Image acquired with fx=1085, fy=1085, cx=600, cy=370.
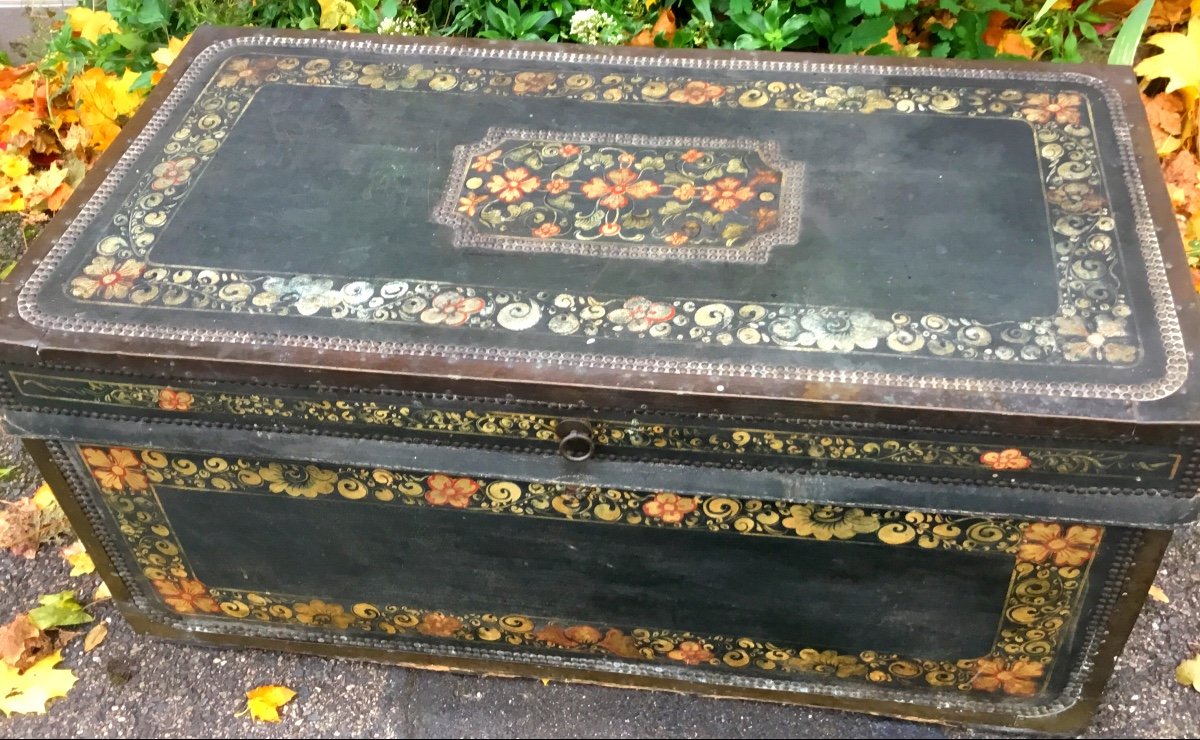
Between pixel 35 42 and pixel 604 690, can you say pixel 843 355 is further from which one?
pixel 35 42

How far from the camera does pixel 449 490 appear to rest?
64.9 inches

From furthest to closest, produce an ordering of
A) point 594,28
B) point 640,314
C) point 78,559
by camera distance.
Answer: point 594,28, point 78,559, point 640,314

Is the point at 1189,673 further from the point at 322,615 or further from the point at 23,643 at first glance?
the point at 23,643

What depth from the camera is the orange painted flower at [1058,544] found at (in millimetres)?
1521

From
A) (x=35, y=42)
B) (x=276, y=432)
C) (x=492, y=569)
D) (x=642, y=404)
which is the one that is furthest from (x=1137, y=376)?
(x=35, y=42)

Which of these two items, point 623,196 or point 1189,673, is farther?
point 1189,673

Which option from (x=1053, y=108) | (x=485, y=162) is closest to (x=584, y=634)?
(x=485, y=162)

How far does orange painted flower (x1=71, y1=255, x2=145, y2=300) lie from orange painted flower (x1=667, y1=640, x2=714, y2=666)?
1.05 metres

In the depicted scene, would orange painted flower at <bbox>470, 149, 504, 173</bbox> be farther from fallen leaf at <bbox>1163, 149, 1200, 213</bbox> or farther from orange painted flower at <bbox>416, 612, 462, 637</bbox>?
fallen leaf at <bbox>1163, 149, 1200, 213</bbox>

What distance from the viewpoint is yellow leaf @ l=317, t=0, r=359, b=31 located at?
263 cm

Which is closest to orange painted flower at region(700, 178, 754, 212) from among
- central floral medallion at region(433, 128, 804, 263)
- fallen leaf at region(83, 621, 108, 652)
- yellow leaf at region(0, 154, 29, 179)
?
central floral medallion at region(433, 128, 804, 263)

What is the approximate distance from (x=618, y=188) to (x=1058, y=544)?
86cm

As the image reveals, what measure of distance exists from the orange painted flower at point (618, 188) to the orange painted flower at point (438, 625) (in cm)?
76

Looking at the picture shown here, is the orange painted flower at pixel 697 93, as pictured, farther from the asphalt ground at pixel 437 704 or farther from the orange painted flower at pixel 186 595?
the orange painted flower at pixel 186 595
